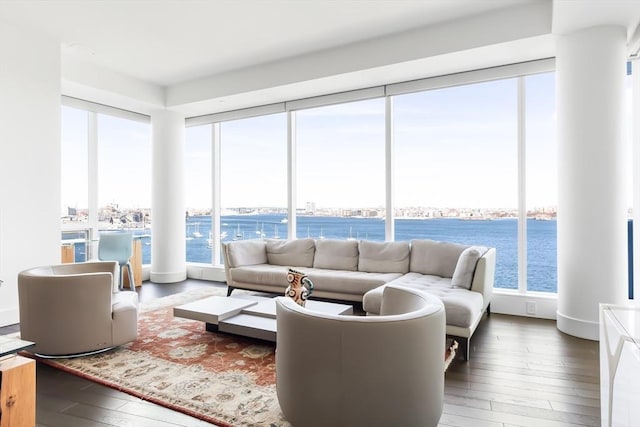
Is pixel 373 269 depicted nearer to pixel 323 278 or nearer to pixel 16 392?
pixel 323 278

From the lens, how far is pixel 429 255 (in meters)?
4.39

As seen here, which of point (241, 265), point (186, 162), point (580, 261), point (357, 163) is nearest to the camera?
point (580, 261)

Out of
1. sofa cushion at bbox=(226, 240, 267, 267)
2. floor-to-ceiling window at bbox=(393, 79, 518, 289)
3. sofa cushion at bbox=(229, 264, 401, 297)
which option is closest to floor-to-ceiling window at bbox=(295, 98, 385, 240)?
floor-to-ceiling window at bbox=(393, 79, 518, 289)

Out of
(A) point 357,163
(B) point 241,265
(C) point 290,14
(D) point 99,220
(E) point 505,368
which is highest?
(C) point 290,14

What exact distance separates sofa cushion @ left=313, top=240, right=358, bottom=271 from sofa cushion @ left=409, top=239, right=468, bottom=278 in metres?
0.78

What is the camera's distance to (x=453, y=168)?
5223mm

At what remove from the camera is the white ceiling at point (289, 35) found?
3.60m

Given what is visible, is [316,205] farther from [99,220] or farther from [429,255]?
[99,220]

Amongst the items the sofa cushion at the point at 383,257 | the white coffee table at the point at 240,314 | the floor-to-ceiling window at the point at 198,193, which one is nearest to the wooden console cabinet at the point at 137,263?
the floor-to-ceiling window at the point at 198,193

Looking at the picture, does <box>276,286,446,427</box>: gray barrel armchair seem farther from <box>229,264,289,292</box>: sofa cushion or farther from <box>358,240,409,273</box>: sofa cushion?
<box>229,264,289,292</box>: sofa cushion

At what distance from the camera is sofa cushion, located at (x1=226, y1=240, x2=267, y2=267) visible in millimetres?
5059

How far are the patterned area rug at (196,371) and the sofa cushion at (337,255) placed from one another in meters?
1.80

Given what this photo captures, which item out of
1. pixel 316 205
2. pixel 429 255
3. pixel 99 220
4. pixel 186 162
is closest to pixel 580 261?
pixel 429 255

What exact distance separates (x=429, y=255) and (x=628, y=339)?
10.1 feet
